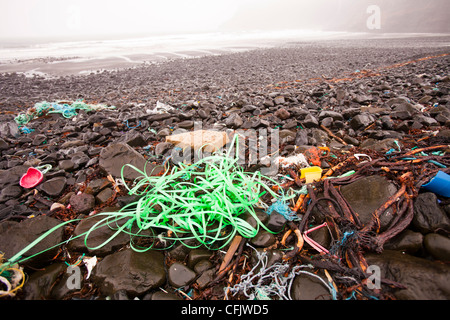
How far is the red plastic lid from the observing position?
2.51 m

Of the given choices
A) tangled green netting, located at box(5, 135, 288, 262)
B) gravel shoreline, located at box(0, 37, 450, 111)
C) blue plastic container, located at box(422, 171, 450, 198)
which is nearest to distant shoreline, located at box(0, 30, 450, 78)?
gravel shoreline, located at box(0, 37, 450, 111)

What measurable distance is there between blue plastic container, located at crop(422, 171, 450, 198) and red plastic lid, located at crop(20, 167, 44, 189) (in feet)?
13.6

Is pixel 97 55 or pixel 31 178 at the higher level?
pixel 97 55

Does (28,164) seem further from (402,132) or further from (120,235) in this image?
(402,132)

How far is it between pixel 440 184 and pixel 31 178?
14.2ft

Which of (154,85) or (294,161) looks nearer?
(294,161)

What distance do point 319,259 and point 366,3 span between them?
9084 cm

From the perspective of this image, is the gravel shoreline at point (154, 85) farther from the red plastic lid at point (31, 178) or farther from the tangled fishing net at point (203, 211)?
the tangled fishing net at point (203, 211)

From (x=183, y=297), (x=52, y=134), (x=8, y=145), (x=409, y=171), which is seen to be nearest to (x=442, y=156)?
(x=409, y=171)

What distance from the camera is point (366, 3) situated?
64.0 meters

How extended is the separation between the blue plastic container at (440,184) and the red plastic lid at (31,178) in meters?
4.14

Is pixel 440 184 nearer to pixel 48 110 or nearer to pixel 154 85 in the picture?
pixel 48 110

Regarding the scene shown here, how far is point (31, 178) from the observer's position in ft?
8.46

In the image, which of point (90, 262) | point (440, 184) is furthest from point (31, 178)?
point (440, 184)
